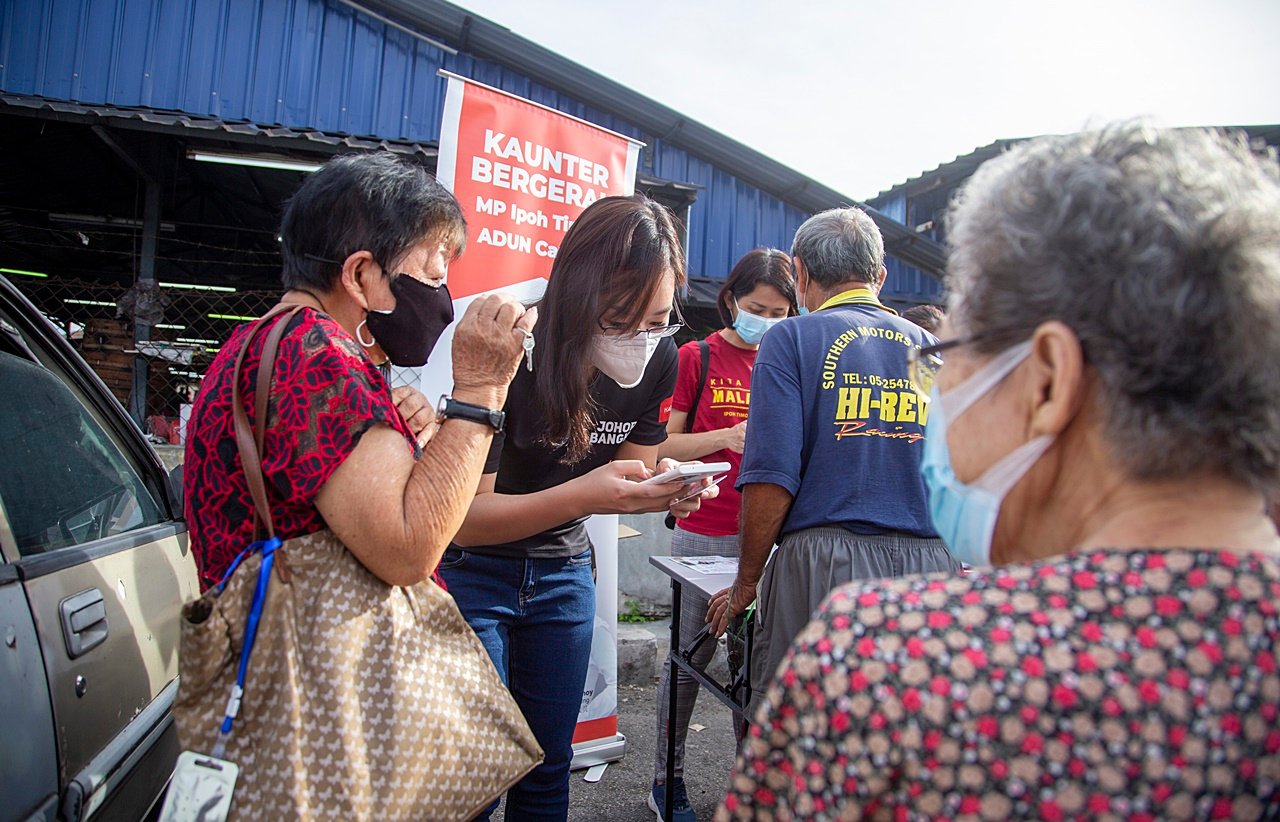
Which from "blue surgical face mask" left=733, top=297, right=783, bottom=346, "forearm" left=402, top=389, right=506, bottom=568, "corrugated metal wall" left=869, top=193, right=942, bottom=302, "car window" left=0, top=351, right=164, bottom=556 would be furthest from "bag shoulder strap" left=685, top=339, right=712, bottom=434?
"corrugated metal wall" left=869, top=193, right=942, bottom=302

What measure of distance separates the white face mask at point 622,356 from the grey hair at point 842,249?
2.07ft

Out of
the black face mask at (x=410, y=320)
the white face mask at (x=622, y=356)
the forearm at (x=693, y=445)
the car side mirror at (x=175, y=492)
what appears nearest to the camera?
the black face mask at (x=410, y=320)

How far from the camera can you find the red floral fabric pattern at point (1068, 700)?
0.69 m

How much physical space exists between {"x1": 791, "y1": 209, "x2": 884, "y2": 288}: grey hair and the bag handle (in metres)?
1.68

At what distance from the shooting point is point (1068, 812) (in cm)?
69

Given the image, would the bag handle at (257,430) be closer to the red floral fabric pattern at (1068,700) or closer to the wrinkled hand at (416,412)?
the wrinkled hand at (416,412)

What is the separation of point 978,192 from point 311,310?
1.04 m

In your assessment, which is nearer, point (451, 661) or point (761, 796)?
point (761, 796)

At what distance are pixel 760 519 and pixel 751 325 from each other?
4.96 ft

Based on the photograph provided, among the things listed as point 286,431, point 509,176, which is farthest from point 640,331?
point 509,176

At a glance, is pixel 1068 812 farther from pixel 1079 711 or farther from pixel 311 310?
pixel 311 310

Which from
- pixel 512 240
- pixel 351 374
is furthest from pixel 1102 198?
pixel 512 240

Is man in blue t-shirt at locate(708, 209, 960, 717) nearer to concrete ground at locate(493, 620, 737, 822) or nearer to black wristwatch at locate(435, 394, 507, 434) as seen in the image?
black wristwatch at locate(435, 394, 507, 434)

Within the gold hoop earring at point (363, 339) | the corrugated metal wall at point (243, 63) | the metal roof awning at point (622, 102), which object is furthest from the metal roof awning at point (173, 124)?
the gold hoop earring at point (363, 339)
